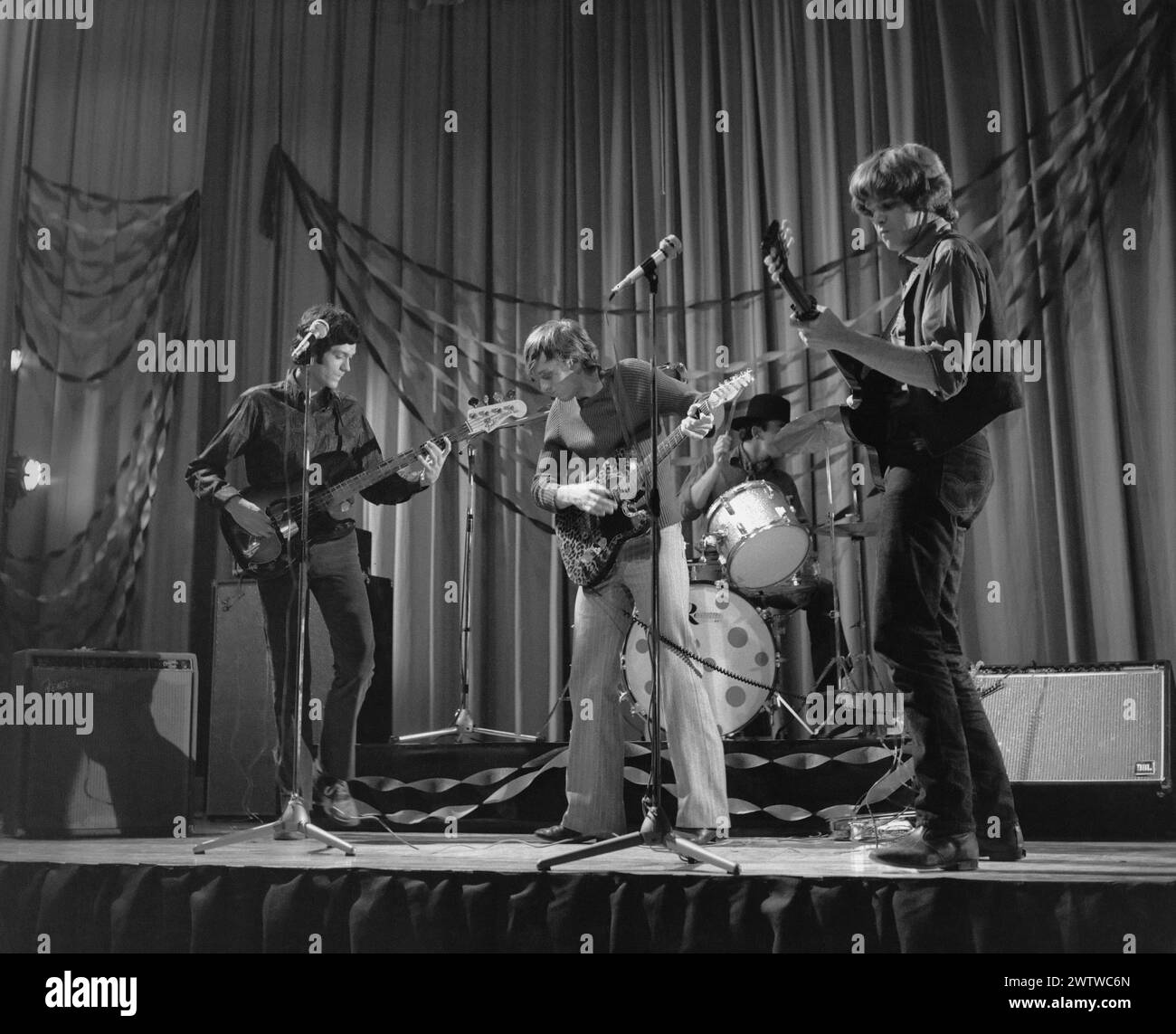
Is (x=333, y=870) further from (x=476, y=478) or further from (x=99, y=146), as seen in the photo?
(x=99, y=146)

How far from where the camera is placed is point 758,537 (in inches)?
184

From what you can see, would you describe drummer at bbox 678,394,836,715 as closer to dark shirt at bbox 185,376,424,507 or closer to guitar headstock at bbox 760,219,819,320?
dark shirt at bbox 185,376,424,507

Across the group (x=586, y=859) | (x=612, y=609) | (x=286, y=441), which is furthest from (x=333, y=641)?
(x=586, y=859)

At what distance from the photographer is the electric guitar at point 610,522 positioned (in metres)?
3.64

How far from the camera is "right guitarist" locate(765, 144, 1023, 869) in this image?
271cm

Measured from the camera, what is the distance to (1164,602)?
5137 millimetres

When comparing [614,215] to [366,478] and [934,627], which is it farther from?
[934,627]

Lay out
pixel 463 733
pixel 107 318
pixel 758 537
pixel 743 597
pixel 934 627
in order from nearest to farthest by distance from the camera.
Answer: pixel 934 627, pixel 758 537, pixel 743 597, pixel 463 733, pixel 107 318

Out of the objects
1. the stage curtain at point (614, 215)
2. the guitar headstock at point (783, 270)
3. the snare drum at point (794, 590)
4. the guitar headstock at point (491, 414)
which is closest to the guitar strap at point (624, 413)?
the guitar headstock at point (491, 414)

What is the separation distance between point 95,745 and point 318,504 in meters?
1.18

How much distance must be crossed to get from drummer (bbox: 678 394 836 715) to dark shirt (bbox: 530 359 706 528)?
51.6 inches

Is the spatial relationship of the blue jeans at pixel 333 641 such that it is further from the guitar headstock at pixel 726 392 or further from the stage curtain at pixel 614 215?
the stage curtain at pixel 614 215

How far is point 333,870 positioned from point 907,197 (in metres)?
2.20
